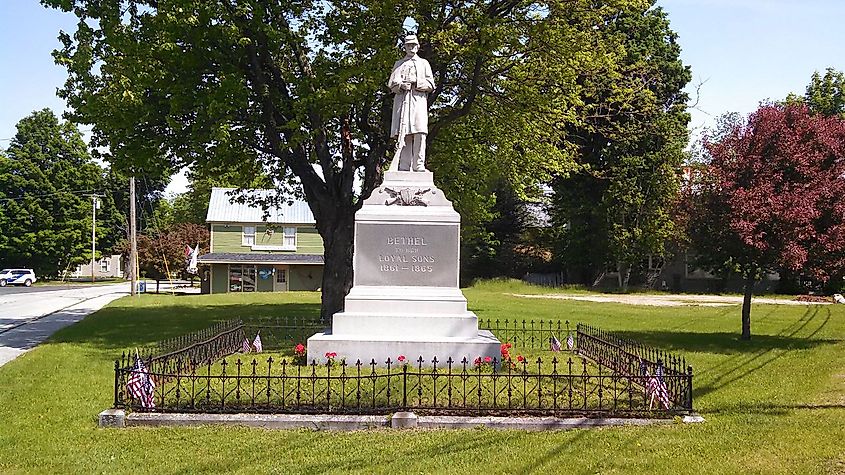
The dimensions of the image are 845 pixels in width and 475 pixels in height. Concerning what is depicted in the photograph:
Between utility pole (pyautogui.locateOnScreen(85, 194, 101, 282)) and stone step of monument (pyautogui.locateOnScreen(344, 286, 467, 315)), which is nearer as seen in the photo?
stone step of monument (pyautogui.locateOnScreen(344, 286, 467, 315))

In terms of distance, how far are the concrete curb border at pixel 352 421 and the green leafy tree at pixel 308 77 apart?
974 centimetres

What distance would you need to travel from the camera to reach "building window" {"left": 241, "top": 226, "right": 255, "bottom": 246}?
54094mm

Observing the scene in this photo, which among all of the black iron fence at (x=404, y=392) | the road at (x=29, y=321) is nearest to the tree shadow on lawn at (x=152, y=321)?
the road at (x=29, y=321)

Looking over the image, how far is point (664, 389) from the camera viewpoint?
30.1 ft

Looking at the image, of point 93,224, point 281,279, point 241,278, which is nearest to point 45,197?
point 93,224

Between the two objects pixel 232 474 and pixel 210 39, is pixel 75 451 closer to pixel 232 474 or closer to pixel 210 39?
pixel 232 474

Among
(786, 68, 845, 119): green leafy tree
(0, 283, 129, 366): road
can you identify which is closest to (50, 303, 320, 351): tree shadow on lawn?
(0, 283, 129, 366): road

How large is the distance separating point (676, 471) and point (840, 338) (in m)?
13.7

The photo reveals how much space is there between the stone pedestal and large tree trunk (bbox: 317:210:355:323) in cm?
812

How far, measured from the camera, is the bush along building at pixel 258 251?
5322 centimetres

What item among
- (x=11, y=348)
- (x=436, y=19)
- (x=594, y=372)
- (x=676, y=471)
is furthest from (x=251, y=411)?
(x=436, y=19)

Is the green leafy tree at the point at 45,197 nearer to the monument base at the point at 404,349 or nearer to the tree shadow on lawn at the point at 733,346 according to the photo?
the tree shadow on lawn at the point at 733,346

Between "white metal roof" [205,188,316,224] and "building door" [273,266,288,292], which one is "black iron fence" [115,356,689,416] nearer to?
"building door" [273,266,288,292]

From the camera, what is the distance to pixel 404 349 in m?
11.9
